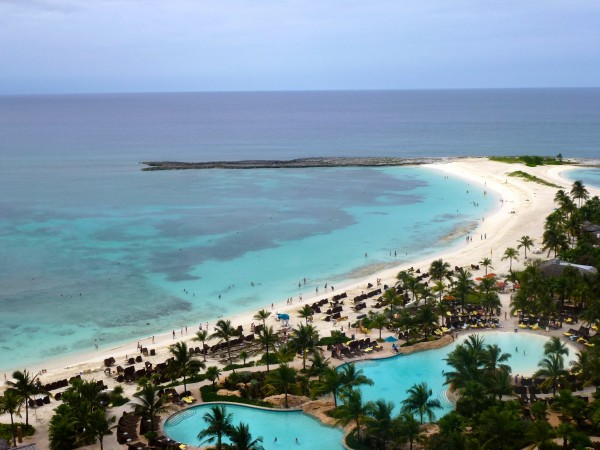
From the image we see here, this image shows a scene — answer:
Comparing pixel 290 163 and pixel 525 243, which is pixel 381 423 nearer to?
pixel 525 243

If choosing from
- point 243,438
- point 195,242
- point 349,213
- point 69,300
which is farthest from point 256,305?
point 349,213

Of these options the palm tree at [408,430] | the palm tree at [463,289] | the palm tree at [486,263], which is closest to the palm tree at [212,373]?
the palm tree at [408,430]

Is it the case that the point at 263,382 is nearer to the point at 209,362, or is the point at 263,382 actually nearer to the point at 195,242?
the point at 209,362

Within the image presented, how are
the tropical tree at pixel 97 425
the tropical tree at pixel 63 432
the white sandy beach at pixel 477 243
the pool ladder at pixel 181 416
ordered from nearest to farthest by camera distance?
the tropical tree at pixel 97 425 → the tropical tree at pixel 63 432 → the pool ladder at pixel 181 416 → the white sandy beach at pixel 477 243

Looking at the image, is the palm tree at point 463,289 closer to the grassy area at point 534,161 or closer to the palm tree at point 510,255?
the palm tree at point 510,255

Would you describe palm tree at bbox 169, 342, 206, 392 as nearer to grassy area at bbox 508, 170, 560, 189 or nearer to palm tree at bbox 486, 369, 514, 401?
palm tree at bbox 486, 369, 514, 401
